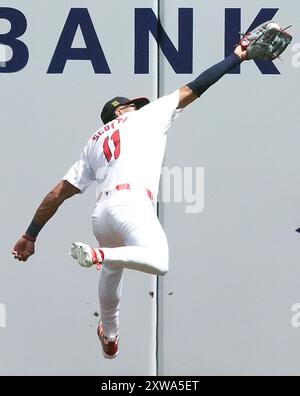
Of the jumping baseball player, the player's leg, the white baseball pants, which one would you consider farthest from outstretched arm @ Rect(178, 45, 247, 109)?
the player's leg

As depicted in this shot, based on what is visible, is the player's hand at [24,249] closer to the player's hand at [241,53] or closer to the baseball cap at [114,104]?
the baseball cap at [114,104]

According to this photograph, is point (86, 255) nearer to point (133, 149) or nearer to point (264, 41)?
point (133, 149)

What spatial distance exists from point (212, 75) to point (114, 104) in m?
0.49

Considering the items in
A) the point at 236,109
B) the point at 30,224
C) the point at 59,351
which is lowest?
the point at 59,351

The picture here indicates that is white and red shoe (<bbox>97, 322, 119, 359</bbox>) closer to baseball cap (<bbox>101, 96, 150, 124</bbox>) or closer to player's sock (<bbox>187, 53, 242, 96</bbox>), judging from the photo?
baseball cap (<bbox>101, 96, 150, 124</bbox>)

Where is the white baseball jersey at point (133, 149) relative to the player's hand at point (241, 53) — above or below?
below

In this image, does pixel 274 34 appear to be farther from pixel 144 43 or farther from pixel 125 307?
pixel 125 307

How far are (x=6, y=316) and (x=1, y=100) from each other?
91 cm

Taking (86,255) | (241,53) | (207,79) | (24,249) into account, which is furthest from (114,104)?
(86,255)

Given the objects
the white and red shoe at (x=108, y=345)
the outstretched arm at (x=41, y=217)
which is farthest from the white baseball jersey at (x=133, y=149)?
the white and red shoe at (x=108, y=345)

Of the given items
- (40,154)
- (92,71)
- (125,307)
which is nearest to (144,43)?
(92,71)

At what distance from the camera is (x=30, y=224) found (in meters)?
5.16

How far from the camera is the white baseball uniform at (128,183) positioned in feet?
15.4

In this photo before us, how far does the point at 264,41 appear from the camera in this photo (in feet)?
16.2
